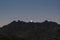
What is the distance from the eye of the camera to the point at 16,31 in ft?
28.2

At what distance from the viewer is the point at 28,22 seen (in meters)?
9.12

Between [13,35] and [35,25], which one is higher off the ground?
A: [35,25]

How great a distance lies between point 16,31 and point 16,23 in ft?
2.71

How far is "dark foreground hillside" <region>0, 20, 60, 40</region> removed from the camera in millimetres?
7865

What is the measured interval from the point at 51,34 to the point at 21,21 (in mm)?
2571

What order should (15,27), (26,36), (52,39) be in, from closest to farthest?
(52,39) → (26,36) → (15,27)

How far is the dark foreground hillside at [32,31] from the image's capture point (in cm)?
786

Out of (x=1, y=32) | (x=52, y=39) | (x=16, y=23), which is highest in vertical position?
(x=16, y=23)

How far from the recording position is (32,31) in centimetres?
827

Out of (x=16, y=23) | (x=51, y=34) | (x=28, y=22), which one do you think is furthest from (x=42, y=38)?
(x=16, y=23)

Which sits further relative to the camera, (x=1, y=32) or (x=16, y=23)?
(x=16, y=23)

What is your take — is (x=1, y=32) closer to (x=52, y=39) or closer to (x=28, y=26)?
(x=28, y=26)

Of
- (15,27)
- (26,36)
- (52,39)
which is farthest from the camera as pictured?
(15,27)

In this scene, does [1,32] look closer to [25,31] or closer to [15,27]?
[15,27]
